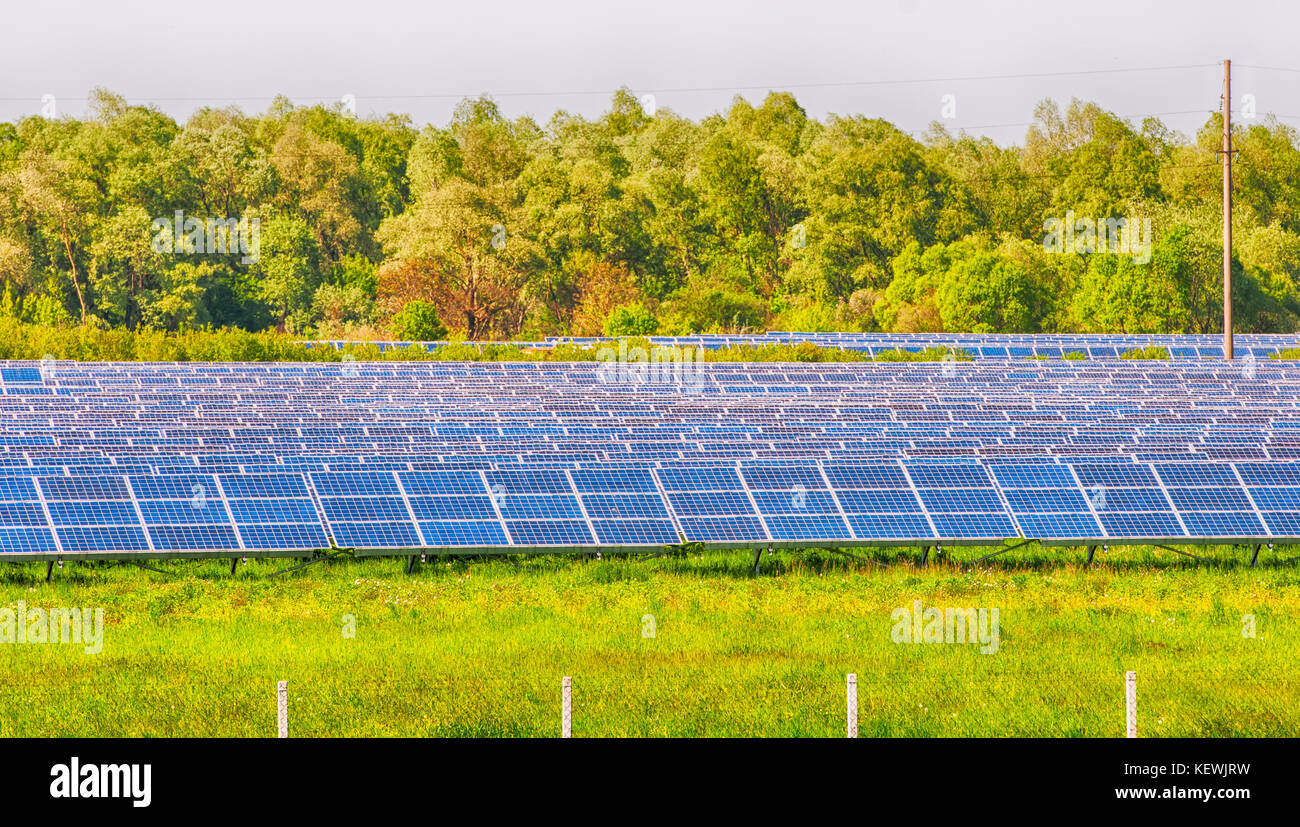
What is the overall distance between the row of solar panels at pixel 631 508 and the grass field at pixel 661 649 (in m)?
0.58

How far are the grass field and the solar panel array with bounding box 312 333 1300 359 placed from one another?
115 feet

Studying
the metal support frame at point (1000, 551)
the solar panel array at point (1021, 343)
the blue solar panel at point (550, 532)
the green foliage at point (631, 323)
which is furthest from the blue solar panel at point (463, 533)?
the green foliage at point (631, 323)

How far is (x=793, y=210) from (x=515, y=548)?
75232 millimetres

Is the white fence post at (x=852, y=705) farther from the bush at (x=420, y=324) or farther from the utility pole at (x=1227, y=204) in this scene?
the bush at (x=420, y=324)

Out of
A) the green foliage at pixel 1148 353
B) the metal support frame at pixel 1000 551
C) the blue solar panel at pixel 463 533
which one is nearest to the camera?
the blue solar panel at pixel 463 533

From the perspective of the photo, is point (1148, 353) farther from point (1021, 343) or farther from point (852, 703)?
point (852, 703)

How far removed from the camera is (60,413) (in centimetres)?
3234

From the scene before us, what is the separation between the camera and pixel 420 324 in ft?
Result: 242

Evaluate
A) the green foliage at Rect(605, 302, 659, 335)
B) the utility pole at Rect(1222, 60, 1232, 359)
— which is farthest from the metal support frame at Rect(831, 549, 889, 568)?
the green foliage at Rect(605, 302, 659, 335)

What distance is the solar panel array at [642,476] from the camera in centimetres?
2323

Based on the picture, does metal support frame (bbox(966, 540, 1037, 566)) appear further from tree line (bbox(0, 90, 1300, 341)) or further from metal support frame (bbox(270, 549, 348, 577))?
tree line (bbox(0, 90, 1300, 341))

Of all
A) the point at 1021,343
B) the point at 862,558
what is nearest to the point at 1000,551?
the point at 862,558

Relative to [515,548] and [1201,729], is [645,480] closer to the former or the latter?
[515,548]
